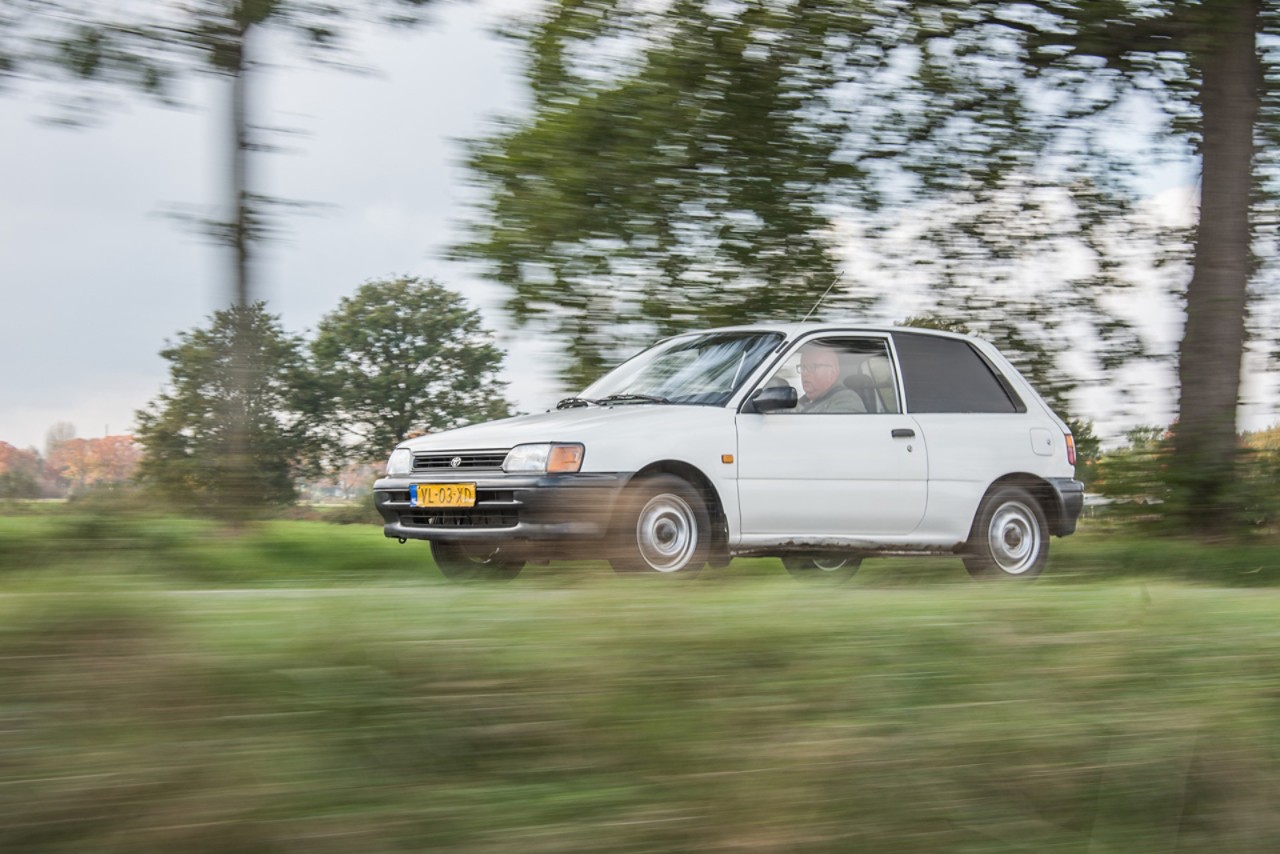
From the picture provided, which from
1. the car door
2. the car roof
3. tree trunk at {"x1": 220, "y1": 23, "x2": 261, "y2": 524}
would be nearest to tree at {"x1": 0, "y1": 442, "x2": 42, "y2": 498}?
tree trunk at {"x1": 220, "y1": 23, "x2": 261, "y2": 524}

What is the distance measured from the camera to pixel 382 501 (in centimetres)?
928

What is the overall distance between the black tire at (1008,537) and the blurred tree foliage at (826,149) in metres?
1.77

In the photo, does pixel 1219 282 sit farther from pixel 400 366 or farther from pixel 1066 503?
pixel 400 366

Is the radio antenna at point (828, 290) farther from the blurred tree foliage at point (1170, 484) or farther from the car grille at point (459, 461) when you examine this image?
the car grille at point (459, 461)

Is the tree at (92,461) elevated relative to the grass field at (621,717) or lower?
elevated

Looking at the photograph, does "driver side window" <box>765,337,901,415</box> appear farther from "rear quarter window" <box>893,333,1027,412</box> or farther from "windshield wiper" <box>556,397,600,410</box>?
"windshield wiper" <box>556,397,600,410</box>

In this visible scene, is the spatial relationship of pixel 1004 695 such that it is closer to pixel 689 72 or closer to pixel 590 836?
pixel 590 836

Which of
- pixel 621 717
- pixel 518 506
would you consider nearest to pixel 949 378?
pixel 518 506

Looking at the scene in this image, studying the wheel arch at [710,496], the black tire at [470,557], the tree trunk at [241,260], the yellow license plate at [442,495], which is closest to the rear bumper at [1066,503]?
Answer: the wheel arch at [710,496]

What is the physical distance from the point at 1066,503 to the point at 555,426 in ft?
14.5

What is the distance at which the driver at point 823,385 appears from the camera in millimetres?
9734

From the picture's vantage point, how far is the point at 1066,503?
10.7 metres

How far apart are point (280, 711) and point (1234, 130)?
11945mm

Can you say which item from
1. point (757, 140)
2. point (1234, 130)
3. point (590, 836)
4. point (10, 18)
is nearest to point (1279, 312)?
point (1234, 130)
